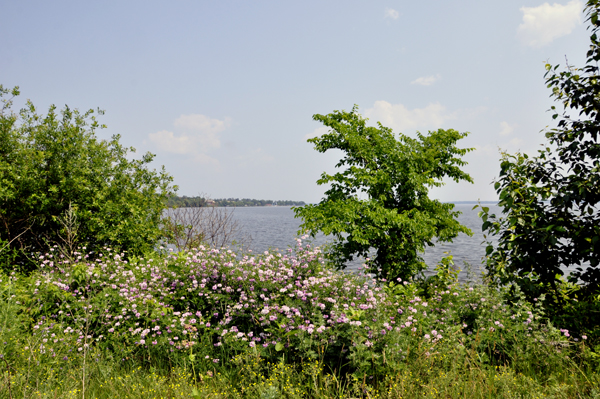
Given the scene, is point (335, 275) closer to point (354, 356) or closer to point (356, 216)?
point (354, 356)

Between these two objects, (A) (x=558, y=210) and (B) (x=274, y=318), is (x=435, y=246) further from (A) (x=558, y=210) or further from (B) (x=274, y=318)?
(B) (x=274, y=318)

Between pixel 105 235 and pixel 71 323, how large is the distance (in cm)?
392

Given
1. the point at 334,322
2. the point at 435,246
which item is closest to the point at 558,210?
the point at 334,322

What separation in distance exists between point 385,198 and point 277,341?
5.99 metres

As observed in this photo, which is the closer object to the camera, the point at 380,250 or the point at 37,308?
the point at 37,308

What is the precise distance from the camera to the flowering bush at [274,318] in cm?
351

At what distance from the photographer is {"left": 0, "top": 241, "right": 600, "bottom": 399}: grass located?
3.16 m

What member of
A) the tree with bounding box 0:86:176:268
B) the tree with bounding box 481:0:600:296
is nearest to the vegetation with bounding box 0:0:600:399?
the tree with bounding box 481:0:600:296

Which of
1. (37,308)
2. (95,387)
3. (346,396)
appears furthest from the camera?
(37,308)

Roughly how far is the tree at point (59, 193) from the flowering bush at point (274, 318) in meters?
3.36

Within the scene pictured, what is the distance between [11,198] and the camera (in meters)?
8.37

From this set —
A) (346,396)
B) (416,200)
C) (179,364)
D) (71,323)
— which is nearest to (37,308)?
(71,323)

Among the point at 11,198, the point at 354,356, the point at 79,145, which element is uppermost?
the point at 79,145

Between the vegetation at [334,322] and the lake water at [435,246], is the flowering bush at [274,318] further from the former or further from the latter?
the lake water at [435,246]
